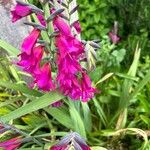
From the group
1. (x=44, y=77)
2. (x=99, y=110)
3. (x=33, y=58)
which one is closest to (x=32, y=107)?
(x=44, y=77)

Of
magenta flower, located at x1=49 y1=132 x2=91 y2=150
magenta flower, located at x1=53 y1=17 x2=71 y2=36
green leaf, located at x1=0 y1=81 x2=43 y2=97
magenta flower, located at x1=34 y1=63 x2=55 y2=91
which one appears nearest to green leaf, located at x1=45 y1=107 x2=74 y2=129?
green leaf, located at x1=0 y1=81 x2=43 y2=97

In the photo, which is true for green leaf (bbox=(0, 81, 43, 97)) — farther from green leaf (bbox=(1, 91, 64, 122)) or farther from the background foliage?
green leaf (bbox=(1, 91, 64, 122))

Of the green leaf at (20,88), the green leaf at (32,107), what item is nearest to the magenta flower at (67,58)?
the green leaf at (32,107)

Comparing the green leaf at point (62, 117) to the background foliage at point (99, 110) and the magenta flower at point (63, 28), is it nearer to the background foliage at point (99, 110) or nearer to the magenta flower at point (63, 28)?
the background foliage at point (99, 110)

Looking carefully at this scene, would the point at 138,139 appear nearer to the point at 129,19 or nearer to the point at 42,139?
the point at 42,139

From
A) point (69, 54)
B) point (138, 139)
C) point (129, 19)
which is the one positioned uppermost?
point (69, 54)

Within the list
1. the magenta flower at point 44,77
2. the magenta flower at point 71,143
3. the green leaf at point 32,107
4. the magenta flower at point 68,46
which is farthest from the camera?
the green leaf at point 32,107

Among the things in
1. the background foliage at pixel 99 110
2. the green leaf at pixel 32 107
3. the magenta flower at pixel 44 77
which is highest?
the magenta flower at pixel 44 77

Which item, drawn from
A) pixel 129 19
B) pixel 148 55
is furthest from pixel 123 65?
pixel 129 19
